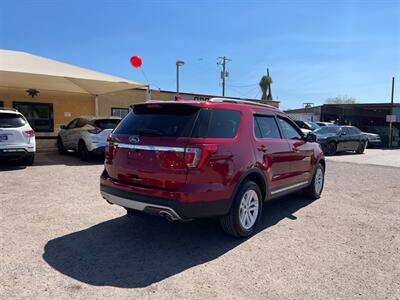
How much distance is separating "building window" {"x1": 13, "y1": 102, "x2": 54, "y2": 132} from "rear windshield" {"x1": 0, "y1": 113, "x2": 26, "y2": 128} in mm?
6901

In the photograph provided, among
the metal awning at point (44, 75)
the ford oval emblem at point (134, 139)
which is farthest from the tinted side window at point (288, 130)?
the metal awning at point (44, 75)

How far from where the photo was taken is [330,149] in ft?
54.6

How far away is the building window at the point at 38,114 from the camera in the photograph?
15.5 metres

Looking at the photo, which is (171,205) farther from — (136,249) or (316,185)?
(316,185)

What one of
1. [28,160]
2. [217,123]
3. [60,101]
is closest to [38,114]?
[60,101]

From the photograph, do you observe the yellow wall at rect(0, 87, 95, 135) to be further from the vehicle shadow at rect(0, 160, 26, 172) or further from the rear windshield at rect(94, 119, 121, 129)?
the rear windshield at rect(94, 119, 121, 129)

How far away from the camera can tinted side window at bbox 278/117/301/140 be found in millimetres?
5473

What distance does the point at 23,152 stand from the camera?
9.23 meters

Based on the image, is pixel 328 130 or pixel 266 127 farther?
pixel 328 130

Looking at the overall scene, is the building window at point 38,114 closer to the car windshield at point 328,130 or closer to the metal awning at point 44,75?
the metal awning at point 44,75

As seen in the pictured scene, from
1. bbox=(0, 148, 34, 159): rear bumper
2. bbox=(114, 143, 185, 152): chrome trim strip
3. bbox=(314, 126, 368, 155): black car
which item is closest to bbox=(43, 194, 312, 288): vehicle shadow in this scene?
bbox=(114, 143, 185, 152): chrome trim strip

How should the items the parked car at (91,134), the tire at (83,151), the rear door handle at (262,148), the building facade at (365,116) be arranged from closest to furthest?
the rear door handle at (262,148), the parked car at (91,134), the tire at (83,151), the building facade at (365,116)

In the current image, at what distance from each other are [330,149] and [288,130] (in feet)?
39.9

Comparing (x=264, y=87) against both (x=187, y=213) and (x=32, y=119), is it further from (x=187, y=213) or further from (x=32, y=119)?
(x=187, y=213)
